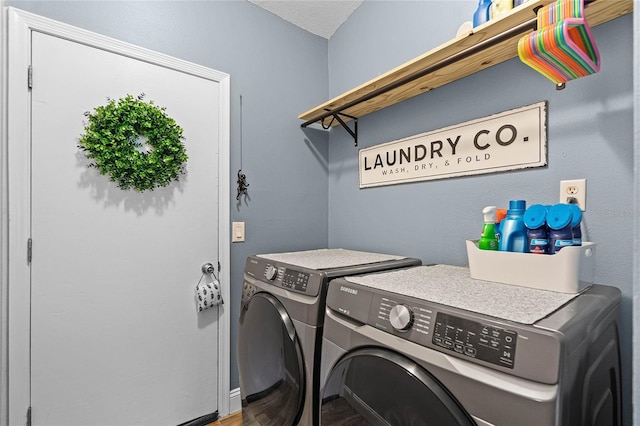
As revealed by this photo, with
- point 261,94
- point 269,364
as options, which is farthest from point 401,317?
point 261,94

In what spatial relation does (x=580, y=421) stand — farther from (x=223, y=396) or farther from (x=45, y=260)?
(x=45, y=260)

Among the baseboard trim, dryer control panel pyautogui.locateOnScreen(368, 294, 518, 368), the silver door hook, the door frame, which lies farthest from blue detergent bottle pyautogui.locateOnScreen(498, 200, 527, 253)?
the door frame

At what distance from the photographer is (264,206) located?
6.64ft

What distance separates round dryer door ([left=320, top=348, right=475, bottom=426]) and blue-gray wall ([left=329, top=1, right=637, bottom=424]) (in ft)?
1.96

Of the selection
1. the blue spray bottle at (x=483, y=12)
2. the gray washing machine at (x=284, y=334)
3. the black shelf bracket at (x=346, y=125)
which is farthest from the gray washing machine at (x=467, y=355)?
the black shelf bracket at (x=346, y=125)

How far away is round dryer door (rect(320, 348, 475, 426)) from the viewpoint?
2.27ft

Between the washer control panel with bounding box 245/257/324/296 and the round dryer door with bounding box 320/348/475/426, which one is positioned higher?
the washer control panel with bounding box 245/257/324/296

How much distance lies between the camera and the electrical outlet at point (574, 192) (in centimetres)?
109

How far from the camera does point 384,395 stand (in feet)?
2.68

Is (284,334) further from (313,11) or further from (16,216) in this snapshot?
(313,11)

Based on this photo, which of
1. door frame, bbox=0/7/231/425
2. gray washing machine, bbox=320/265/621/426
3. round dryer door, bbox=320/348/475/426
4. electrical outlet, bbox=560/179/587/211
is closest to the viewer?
gray washing machine, bbox=320/265/621/426

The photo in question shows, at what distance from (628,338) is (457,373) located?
30.3 inches

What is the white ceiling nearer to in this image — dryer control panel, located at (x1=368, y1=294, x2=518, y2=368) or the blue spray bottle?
the blue spray bottle

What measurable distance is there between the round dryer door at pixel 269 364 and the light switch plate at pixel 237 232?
51 centimetres
